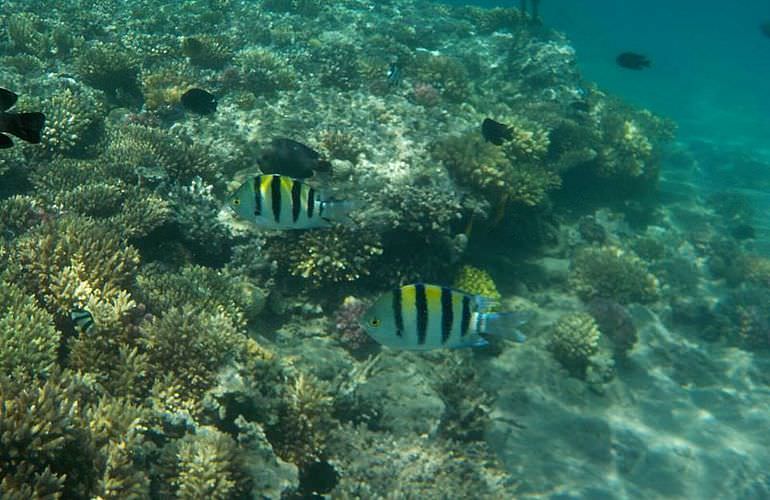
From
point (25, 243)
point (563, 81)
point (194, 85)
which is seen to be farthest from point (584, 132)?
point (25, 243)

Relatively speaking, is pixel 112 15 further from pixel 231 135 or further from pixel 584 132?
pixel 584 132

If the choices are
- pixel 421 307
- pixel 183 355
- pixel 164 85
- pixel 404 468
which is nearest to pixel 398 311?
pixel 421 307

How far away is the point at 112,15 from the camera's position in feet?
53.4

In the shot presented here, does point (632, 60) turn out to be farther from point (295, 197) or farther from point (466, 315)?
point (466, 315)

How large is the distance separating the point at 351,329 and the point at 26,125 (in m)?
5.40

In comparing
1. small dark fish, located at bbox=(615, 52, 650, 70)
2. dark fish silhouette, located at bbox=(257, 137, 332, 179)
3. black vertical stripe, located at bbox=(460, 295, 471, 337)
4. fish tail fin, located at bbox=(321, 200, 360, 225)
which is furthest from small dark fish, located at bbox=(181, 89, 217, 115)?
small dark fish, located at bbox=(615, 52, 650, 70)

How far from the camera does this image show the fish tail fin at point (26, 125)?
1.76m

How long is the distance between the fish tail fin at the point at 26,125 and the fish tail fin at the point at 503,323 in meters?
2.61

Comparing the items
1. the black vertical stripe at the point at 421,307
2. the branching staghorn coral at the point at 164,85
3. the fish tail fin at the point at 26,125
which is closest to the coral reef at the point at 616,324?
the black vertical stripe at the point at 421,307

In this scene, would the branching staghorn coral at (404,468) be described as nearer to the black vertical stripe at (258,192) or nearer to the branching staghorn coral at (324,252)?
the branching staghorn coral at (324,252)

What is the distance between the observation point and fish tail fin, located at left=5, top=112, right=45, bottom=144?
5.78ft

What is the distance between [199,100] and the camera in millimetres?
8242

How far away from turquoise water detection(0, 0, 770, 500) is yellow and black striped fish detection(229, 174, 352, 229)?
2 cm

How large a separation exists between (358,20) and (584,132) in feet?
33.9
